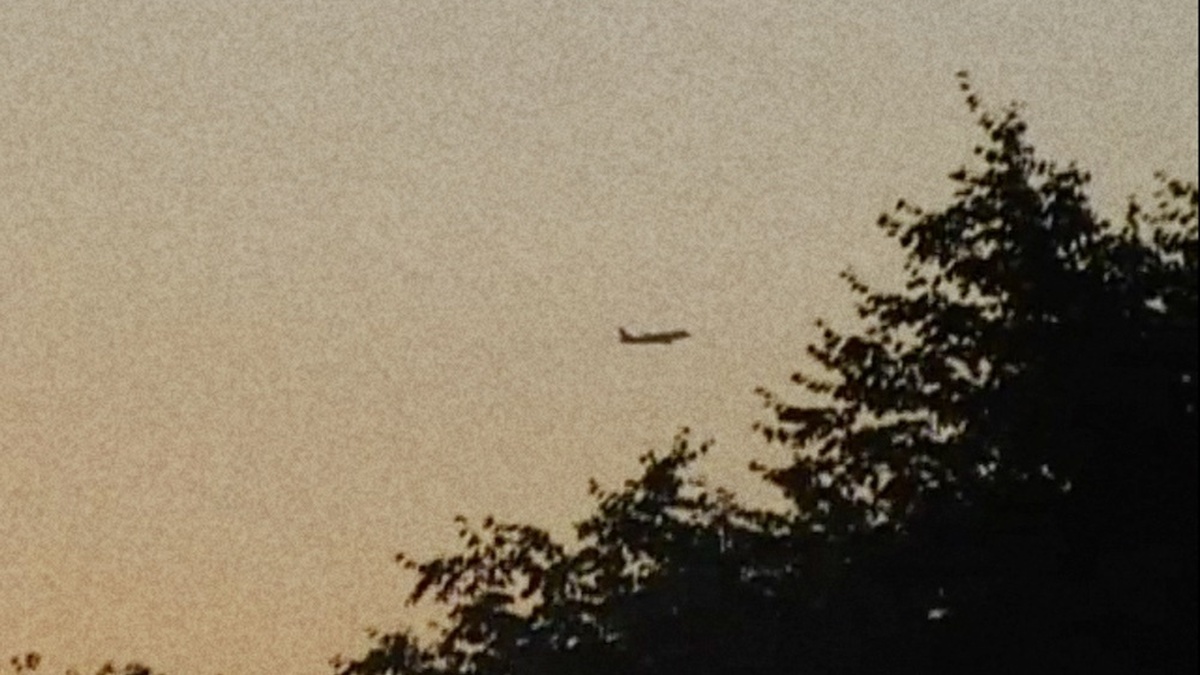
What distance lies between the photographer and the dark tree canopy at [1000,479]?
86.8 feet

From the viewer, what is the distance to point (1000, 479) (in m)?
28.4

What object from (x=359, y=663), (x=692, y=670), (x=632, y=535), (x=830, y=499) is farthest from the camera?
(x=359, y=663)

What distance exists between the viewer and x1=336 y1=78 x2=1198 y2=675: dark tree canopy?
26453 millimetres

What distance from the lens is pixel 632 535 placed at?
45000mm

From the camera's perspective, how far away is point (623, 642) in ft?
128

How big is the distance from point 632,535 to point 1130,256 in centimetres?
1697

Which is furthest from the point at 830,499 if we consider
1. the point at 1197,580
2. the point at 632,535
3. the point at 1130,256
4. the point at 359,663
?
the point at 359,663

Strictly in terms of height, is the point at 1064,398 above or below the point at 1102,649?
above

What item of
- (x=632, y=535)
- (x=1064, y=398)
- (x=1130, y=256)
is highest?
(x=632, y=535)

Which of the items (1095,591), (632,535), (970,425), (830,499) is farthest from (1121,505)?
(632,535)

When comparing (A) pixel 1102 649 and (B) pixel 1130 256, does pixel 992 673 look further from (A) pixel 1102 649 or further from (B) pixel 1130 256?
(B) pixel 1130 256

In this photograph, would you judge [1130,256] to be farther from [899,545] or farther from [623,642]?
[623,642]

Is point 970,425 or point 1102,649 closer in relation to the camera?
point 1102,649

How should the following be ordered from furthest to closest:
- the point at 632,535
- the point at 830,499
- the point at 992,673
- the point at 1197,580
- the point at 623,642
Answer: the point at 632,535, the point at 623,642, the point at 830,499, the point at 992,673, the point at 1197,580
